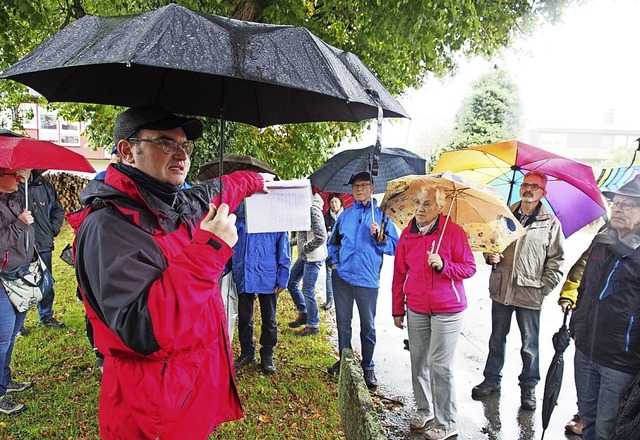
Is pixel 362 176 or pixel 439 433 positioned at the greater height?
pixel 362 176

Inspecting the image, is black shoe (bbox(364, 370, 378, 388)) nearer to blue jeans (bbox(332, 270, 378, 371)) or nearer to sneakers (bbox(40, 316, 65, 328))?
blue jeans (bbox(332, 270, 378, 371))

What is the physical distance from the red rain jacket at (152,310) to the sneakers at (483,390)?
3494 millimetres

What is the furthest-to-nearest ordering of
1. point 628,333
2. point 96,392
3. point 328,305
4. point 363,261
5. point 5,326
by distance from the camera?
point 328,305 < point 363,261 < point 96,392 < point 5,326 < point 628,333

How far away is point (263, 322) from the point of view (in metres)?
5.14

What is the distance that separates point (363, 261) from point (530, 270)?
167 cm

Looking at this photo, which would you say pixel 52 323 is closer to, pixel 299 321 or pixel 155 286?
pixel 299 321

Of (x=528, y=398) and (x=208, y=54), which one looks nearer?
(x=208, y=54)

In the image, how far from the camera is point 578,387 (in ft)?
11.1

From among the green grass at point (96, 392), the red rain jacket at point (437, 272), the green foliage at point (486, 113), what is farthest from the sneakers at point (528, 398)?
the green foliage at point (486, 113)

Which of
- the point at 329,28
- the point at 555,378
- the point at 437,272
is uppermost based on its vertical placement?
the point at 329,28

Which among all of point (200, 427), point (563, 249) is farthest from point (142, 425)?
point (563, 249)

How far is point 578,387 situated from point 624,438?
891mm

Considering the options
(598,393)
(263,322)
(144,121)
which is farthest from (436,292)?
(144,121)

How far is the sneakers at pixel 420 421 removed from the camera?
164 inches
